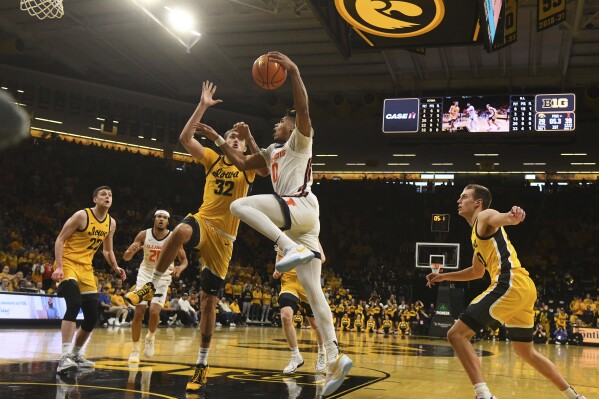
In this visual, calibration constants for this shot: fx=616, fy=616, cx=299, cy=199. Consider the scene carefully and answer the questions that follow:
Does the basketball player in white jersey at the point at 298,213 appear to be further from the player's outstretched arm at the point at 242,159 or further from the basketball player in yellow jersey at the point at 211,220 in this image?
the basketball player in yellow jersey at the point at 211,220

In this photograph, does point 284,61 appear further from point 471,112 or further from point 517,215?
point 471,112

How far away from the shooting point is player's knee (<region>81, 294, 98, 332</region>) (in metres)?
6.62

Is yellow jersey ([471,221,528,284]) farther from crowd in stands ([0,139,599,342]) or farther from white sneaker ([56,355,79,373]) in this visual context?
crowd in stands ([0,139,599,342])

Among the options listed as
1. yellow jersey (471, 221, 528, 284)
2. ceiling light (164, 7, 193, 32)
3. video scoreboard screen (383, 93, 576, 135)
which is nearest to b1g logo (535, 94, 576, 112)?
video scoreboard screen (383, 93, 576, 135)

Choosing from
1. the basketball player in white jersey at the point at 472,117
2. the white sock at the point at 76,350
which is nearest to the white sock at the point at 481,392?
the white sock at the point at 76,350

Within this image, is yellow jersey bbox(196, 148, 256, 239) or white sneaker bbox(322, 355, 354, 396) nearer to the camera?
white sneaker bbox(322, 355, 354, 396)

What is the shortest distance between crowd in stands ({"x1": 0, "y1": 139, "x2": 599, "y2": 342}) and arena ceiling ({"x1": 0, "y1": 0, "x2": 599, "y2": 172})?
2.48 meters

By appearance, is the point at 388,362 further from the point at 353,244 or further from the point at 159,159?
the point at 159,159

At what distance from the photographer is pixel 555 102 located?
16.8 metres

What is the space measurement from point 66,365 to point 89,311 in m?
0.74

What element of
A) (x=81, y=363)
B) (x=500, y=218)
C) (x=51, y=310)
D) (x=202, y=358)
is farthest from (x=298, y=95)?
(x=51, y=310)

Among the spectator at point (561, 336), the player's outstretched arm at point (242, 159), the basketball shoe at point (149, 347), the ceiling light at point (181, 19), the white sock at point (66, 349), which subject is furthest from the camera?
the spectator at point (561, 336)

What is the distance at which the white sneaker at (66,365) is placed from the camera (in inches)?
236

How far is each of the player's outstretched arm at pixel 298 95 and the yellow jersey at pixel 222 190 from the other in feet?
4.05
